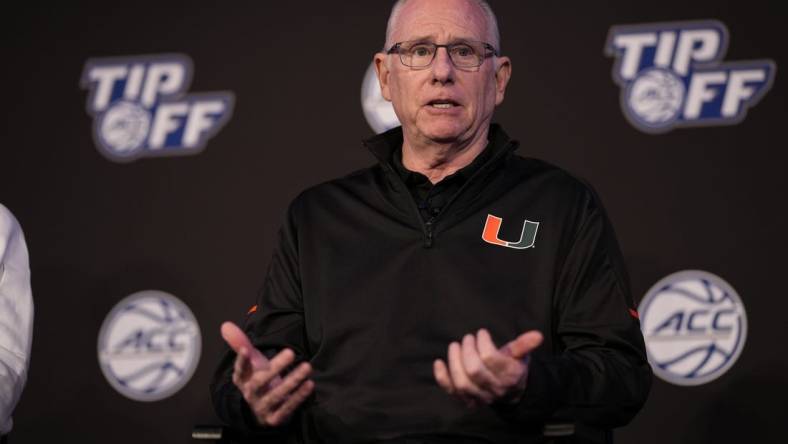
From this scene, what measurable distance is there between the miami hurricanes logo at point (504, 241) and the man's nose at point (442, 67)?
32 cm

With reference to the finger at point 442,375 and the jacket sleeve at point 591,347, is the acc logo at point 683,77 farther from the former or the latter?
the finger at point 442,375

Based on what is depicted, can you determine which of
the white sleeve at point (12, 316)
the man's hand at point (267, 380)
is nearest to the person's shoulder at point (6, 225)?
the white sleeve at point (12, 316)

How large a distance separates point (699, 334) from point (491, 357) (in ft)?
5.36

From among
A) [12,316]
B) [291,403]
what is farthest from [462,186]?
[12,316]

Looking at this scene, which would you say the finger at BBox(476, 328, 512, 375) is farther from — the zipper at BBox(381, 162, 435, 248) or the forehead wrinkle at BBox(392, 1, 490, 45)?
the forehead wrinkle at BBox(392, 1, 490, 45)

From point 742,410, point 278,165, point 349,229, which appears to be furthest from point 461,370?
point 278,165

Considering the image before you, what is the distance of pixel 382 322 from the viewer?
2125mm

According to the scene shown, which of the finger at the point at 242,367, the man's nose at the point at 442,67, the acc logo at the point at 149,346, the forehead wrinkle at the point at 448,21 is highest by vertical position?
the forehead wrinkle at the point at 448,21

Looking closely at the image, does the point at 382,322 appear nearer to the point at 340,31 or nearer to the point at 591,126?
the point at 591,126

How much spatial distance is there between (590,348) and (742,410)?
4.21 ft

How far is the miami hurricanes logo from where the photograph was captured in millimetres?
2148

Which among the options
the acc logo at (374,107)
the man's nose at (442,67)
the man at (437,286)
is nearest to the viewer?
the man at (437,286)

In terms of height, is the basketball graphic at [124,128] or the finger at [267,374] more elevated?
the basketball graphic at [124,128]

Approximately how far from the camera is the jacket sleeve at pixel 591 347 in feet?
6.11
